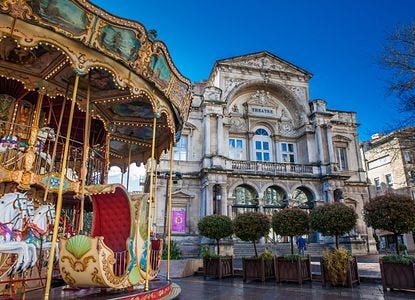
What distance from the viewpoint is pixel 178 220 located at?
2275 centimetres

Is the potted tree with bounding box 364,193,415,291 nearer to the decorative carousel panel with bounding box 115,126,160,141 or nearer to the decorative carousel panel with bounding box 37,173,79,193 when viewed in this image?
the decorative carousel panel with bounding box 115,126,160,141

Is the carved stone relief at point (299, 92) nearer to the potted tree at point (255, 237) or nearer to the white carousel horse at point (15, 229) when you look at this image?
the potted tree at point (255, 237)

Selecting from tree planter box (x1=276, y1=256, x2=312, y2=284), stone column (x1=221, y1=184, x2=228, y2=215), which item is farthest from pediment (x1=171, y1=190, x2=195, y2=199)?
tree planter box (x1=276, y1=256, x2=312, y2=284)

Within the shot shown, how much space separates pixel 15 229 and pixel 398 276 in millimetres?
9569

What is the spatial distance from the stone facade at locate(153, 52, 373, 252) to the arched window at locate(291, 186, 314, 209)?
82 mm

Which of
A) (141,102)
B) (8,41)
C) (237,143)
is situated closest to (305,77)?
(237,143)

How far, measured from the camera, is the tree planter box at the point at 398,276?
8.04 metres

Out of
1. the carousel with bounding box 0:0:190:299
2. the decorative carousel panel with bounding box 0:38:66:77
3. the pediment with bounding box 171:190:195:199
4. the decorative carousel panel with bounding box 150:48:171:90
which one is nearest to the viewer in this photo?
the carousel with bounding box 0:0:190:299

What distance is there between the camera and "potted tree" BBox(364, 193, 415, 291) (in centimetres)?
817

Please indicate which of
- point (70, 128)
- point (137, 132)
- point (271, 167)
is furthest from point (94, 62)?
point (271, 167)

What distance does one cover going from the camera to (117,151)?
13133 mm

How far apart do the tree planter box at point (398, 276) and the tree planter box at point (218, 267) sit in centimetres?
595

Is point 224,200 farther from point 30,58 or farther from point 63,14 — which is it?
point 63,14

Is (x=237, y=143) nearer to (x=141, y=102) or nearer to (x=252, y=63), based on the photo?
(x=252, y=63)
